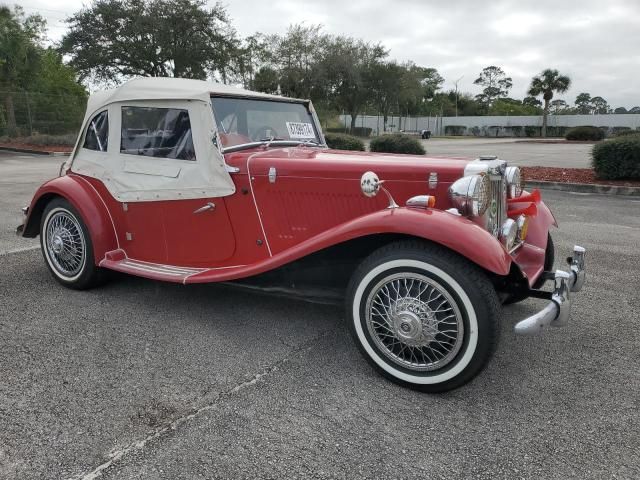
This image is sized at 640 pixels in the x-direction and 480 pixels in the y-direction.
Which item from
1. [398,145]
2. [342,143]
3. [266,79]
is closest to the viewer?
[398,145]

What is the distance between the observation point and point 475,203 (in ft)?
8.77

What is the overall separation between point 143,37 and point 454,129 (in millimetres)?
42448

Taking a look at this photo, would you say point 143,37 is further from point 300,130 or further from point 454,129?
point 454,129

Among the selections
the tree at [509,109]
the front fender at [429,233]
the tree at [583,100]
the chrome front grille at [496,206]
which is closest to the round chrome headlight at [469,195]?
the front fender at [429,233]

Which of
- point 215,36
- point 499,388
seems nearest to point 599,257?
point 499,388

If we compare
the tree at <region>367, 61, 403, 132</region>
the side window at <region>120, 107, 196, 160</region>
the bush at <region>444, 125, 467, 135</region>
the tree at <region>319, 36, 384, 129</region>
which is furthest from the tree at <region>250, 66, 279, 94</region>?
the side window at <region>120, 107, 196, 160</region>

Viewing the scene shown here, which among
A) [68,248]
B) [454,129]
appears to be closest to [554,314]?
[68,248]

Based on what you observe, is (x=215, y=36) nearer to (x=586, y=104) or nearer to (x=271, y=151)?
(x=271, y=151)

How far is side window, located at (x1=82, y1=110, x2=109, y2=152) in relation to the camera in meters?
4.07

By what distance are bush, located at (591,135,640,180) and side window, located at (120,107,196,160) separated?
10.4 m

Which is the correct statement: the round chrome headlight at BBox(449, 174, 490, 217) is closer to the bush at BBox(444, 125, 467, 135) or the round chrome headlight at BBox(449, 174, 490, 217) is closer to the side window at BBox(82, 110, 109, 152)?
the side window at BBox(82, 110, 109, 152)

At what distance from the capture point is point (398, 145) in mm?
13078

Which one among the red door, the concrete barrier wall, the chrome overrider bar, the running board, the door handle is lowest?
the running board

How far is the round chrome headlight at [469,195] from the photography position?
2672mm
